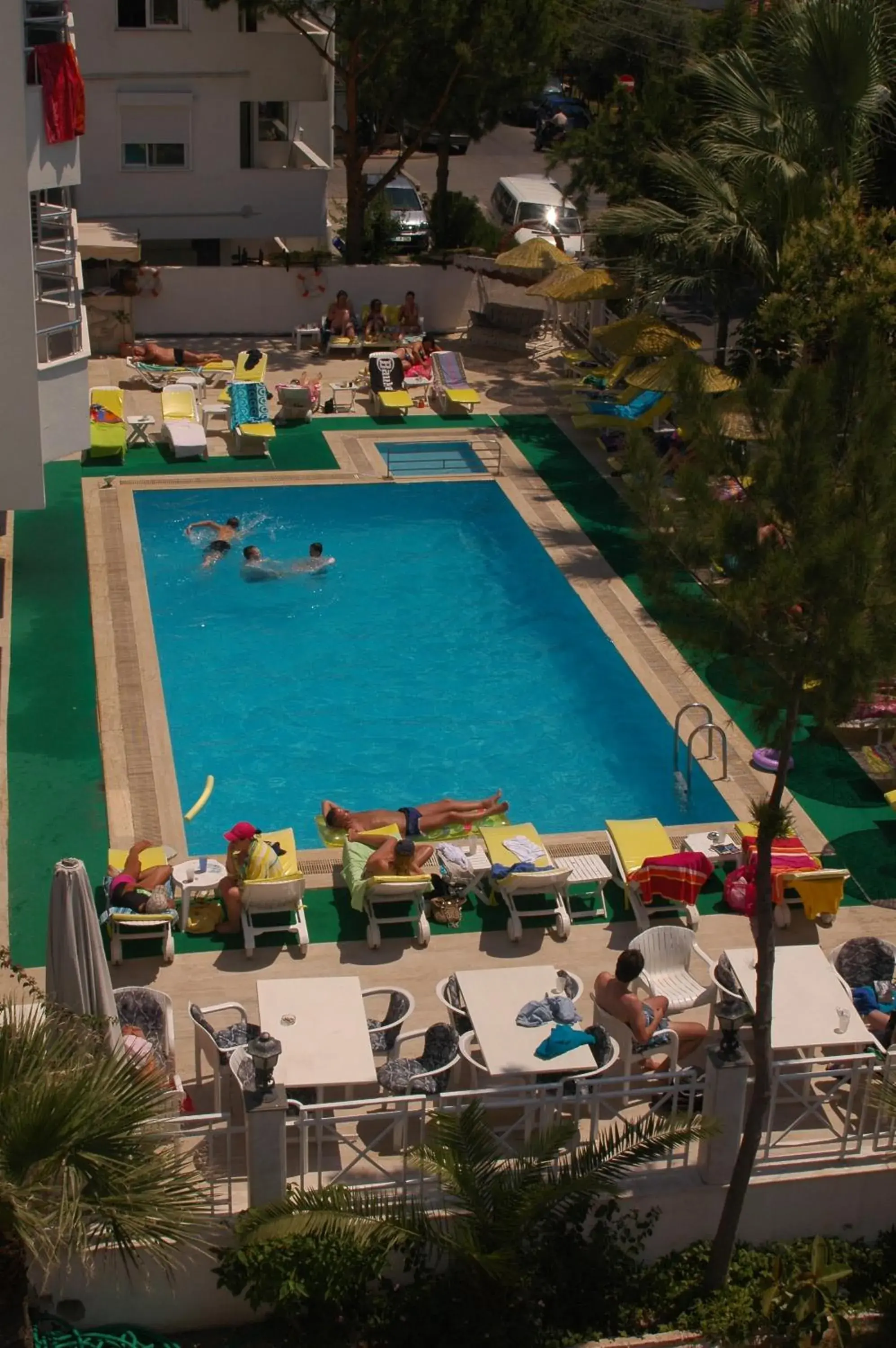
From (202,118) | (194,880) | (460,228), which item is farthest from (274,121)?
(194,880)

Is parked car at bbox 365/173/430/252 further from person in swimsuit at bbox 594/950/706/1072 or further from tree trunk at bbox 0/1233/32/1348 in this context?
tree trunk at bbox 0/1233/32/1348

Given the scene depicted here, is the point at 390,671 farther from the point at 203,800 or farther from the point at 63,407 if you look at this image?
the point at 63,407

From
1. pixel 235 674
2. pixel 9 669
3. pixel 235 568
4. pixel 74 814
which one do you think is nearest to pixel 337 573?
pixel 235 568

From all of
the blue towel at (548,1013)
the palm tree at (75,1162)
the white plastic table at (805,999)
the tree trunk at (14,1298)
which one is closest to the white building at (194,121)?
the white plastic table at (805,999)

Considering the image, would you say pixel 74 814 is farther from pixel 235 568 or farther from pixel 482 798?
pixel 235 568

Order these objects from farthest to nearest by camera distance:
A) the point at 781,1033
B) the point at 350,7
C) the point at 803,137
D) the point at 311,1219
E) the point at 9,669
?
the point at 350,7, the point at 803,137, the point at 9,669, the point at 781,1033, the point at 311,1219

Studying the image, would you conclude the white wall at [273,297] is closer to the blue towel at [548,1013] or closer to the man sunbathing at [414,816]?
the man sunbathing at [414,816]

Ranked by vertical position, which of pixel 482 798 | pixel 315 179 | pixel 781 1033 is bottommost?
pixel 482 798
